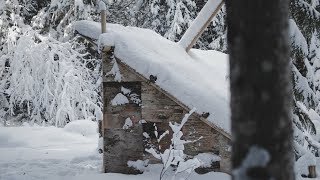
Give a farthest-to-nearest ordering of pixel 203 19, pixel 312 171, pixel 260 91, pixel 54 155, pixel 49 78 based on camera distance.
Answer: pixel 49 78 < pixel 54 155 < pixel 203 19 < pixel 312 171 < pixel 260 91

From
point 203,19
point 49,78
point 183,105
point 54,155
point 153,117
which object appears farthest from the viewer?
point 49,78

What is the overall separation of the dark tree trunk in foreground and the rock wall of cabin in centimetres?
427

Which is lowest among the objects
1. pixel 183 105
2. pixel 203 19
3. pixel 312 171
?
pixel 312 171

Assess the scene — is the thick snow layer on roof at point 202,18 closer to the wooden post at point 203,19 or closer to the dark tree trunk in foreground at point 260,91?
the wooden post at point 203,19

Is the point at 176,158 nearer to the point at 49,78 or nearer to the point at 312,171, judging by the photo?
the point at 312,171

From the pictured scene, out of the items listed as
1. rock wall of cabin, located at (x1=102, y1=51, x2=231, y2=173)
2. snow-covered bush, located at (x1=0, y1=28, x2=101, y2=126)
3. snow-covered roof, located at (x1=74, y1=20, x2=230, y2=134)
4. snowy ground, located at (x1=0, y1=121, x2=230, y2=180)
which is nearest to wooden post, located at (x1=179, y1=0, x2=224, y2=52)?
snow-covered roof, located at (x1=74, y1=20, x2=230, y2=134)

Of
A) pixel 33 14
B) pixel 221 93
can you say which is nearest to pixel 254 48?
pixel 221 93

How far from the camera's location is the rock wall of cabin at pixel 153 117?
19.3ft

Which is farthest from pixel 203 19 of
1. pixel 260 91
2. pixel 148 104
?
pixel 260 91

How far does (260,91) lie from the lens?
1.54m

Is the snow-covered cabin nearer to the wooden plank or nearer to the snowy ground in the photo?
the wooden plank

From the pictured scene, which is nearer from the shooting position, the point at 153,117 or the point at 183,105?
the point at 183,105

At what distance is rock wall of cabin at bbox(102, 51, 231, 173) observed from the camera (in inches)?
231

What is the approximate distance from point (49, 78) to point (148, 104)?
7389mm
